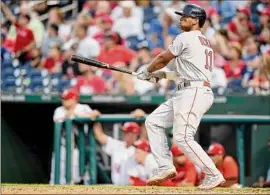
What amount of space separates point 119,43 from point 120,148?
9.29 feet

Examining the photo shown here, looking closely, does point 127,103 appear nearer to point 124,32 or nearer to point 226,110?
point 226,110

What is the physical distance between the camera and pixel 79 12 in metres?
17.5

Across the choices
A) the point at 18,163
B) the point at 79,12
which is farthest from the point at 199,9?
the point at 79,12

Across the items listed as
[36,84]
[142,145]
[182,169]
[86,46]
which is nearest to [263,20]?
[86,46]

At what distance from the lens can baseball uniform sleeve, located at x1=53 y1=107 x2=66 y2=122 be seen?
1209 centimetres

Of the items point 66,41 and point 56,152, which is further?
point 66,41

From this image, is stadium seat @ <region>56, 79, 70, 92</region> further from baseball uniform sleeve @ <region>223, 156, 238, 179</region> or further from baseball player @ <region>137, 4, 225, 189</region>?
baseball player @ <region>137, 4, 225, 189</region>

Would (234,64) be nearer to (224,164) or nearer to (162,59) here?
(224,164)

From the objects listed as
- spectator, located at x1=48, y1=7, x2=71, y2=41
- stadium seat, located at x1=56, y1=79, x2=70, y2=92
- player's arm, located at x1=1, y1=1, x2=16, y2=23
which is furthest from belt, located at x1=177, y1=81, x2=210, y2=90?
player's arm, located at x1=1, y1=1, x2=16, y2=23

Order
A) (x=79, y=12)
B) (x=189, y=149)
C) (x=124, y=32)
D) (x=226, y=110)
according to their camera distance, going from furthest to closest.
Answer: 1. (x=79, y=12)
2. (x=124, y=32)
3. (x=226, y=110)
4. (x=189, y=149)

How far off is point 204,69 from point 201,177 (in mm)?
2736

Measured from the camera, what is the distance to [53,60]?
15.1 metres

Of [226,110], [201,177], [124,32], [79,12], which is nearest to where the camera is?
[201,177]

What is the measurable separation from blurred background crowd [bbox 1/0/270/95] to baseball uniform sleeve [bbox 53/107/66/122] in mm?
811
